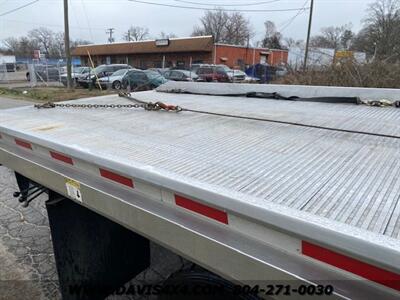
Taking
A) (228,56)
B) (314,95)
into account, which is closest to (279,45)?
(228,56)

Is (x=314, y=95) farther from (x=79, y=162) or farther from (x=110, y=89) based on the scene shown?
(x=110, y=89)

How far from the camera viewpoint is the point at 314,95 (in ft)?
11.8

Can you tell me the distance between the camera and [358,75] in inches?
320

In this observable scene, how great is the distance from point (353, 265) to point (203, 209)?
0.50m

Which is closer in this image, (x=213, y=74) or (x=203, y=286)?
(x=203, y=286)

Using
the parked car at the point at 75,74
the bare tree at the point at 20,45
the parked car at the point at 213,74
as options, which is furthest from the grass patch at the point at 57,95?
the bare tree at the point at 20,45

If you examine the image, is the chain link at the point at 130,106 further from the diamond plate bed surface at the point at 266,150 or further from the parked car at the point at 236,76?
the parked car at the point at 236,76

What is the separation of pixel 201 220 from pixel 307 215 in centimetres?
38

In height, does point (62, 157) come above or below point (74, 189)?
above

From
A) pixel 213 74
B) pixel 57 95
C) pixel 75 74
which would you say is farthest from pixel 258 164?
pixel 75 74

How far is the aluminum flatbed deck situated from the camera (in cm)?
101

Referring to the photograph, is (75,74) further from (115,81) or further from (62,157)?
(62,157)

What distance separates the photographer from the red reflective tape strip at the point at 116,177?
4.82ft

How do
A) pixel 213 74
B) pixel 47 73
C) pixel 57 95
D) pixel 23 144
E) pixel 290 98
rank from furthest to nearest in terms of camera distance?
pixel 47 73 → pixel 213 74 → pixel 57 95 → pixel 290 98 → pixel 23 144
